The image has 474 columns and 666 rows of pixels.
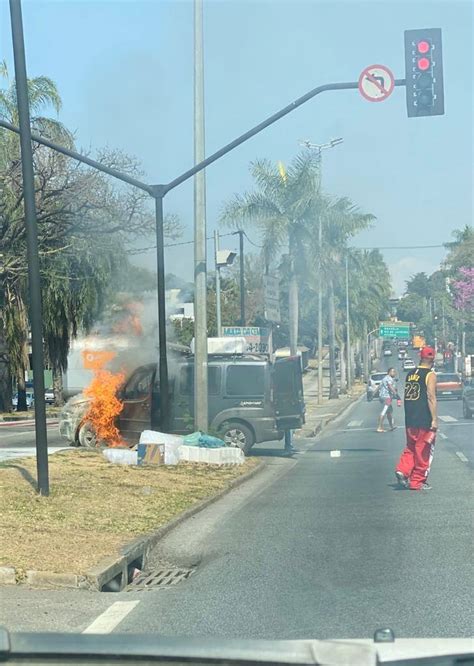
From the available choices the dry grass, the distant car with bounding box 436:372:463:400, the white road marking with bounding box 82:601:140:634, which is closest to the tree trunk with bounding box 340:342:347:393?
the distant car with bounding box 436:372:463:400

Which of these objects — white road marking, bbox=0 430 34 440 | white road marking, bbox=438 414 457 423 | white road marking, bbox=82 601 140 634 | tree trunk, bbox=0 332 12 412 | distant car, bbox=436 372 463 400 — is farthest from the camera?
distant car, bbox=436 372 463 400

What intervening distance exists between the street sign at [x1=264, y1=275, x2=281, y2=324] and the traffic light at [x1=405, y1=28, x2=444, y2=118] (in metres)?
11.4

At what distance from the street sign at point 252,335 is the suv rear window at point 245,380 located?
7085 mm

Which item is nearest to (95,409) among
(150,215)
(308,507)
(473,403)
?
(308,507)

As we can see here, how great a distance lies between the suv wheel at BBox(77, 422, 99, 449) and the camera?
65.2ft

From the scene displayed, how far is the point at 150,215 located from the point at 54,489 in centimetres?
1741

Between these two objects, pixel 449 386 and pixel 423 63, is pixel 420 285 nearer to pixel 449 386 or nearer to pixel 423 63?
pixel 449 386

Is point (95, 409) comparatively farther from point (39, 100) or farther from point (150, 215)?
point (39, 100)

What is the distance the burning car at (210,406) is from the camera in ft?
63.6

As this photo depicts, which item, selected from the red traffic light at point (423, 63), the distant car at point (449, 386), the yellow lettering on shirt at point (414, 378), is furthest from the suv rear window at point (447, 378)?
the red traffic light at point (423, 63)

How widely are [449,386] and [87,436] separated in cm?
3059

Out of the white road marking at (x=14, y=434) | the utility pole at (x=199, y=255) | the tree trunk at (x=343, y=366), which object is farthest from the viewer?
the tree trunk at (x=343, y=366)

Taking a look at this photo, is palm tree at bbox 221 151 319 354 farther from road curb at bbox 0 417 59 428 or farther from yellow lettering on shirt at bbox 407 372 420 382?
yellow lettering on shirt at bbox 407 372 420 382

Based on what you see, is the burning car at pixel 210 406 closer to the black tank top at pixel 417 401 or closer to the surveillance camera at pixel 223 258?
the black tank top at pixel 417 401
